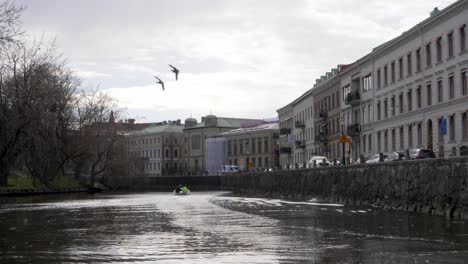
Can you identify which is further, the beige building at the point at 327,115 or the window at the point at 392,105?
the beige building at the point at 327,115

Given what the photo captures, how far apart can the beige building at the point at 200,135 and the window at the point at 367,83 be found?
314 ft

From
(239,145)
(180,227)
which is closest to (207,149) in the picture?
(239,145)

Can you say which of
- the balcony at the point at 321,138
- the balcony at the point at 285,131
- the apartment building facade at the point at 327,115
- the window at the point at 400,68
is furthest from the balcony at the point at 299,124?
the window at the point at 400,68

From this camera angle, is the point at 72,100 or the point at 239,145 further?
the point at 239,145

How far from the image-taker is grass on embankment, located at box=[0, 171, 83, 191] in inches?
3371

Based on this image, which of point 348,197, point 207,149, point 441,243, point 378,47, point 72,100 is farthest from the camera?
point 207,149

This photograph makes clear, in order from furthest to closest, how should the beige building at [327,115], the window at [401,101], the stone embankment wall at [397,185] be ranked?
the beige building at [327,115]
the window at [401,101]
the stone embankment wall at [397,185]

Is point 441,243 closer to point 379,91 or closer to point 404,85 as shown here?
point 404,85

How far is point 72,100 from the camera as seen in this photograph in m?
85.9

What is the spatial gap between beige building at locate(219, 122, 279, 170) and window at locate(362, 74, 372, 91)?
5860 centimetres

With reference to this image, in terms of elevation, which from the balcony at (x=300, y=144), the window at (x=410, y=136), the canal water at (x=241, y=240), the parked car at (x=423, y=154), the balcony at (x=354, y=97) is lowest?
the canal water at (x=241, y=240)

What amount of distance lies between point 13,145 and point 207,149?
342 feet

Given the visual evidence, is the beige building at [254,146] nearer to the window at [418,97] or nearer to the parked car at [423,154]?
the window at [418,97]

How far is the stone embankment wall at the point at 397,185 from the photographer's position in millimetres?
32156
